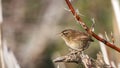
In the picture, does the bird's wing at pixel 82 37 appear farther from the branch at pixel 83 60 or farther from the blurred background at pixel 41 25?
the blurred background at pixel 41 25

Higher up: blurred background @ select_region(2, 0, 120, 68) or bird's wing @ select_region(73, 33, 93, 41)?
blurred background @ select_region(2, 0, 120, 68)

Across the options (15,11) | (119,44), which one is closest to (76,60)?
(119,44)

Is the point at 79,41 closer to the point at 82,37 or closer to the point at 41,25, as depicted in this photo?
the point at 82,37

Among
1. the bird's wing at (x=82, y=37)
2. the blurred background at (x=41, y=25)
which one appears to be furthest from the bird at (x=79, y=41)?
the blurred background at (x=41, y=25)

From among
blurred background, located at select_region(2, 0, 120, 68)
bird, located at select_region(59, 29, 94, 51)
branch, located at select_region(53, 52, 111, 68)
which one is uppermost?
blurred background, located at select_region(2, 0, 120, 68)

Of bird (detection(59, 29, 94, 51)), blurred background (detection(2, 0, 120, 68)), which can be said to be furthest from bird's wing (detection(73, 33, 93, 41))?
blurred background (detection(2, 0, 120, 68))

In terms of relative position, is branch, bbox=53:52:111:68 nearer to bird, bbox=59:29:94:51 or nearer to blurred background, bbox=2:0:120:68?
bird, bbox=59:29:94:51

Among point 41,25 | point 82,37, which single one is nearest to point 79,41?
point 82,37

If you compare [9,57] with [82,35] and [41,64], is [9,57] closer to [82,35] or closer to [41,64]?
[82,35]
